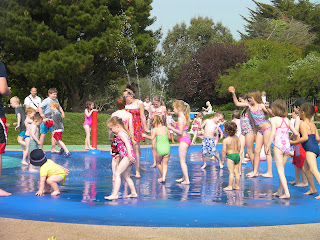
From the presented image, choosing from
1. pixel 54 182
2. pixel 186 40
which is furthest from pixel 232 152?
pixel 186 40

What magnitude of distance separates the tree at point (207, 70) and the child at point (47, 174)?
42.0 m

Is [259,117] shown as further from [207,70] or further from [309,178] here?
[207,70]

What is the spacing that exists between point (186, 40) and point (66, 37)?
3087 centimetres

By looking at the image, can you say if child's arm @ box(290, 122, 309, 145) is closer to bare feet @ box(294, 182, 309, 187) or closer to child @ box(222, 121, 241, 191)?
child @ box(222, 121, 241, 191)

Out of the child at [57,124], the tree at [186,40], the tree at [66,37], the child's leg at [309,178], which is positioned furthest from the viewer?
the tree at [186,40]

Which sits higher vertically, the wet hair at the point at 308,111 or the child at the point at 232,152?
the wet hair at the point at 308,111

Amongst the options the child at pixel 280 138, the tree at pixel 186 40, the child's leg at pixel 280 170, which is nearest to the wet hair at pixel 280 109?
the child at pixel 280 138

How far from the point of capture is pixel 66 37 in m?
33.7

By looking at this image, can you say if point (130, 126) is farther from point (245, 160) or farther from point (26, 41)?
point (26, 41)

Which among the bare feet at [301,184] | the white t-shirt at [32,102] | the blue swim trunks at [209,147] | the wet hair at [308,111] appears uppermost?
the white t-shirt at [32,102]

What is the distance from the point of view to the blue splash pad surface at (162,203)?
5.96 meters

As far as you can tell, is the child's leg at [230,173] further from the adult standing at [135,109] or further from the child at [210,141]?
the child at [210,141]

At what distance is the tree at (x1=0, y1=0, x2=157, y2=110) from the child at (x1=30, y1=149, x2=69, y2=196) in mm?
23562

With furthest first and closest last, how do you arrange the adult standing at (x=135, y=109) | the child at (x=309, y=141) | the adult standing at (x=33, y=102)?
the adult standing at (x=33, y=102) < the adult standing at (x=135, y=109) < the child at (x=309, y=141)
